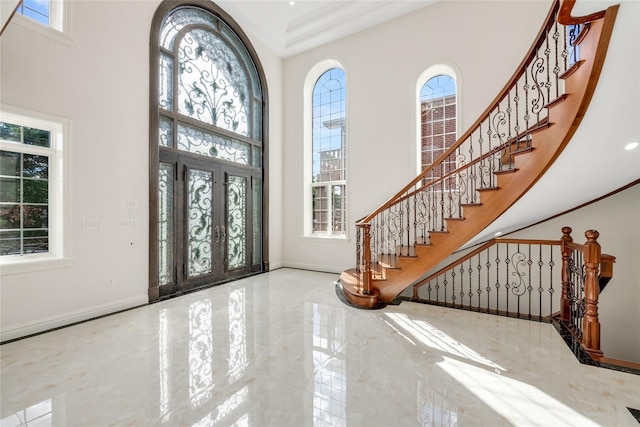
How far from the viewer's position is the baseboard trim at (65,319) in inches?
117

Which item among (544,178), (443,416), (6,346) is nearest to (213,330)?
(6,346)

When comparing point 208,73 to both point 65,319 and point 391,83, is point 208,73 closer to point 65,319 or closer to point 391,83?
point 391,83

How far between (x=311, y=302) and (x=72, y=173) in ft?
11.5

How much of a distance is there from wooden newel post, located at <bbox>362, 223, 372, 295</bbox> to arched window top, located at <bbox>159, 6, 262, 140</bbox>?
3.53 metres

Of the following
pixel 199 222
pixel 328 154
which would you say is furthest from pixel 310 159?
pixel 199 222

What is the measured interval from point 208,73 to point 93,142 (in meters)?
2.51

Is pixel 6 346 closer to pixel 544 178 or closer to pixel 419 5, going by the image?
pixel 544 178

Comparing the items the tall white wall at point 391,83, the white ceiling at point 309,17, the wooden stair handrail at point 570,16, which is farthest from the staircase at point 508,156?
the white ceiling at point 309,17

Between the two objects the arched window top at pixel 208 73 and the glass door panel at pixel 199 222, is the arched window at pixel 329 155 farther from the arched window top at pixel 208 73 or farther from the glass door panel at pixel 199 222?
the glass door panel at pixel 199 222

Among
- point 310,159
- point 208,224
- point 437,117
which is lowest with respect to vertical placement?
point 208,224

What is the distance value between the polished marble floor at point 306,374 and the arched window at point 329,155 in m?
3.02

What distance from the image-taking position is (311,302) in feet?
13.8

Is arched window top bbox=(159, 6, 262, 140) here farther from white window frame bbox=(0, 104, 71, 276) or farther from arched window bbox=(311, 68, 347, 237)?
white window frame bbox=(0, 104, 71, 276)

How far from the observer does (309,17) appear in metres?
5.78
